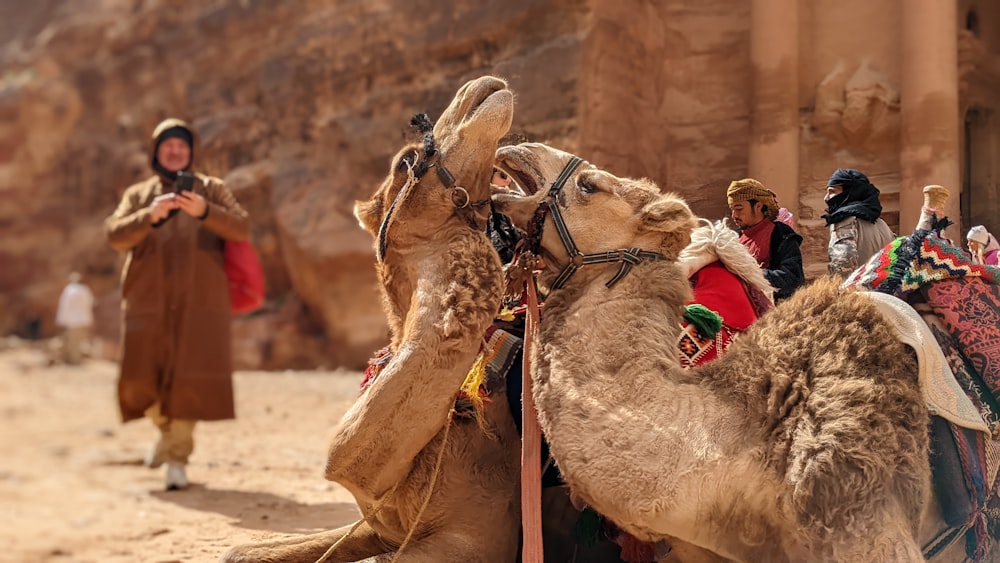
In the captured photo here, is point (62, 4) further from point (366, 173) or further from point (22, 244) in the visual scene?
point (366, 173)

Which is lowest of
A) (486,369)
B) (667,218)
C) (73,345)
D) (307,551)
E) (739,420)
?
(307,551)

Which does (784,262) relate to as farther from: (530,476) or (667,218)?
(530,476)

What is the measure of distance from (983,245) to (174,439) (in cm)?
Answer: 521

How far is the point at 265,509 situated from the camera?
6105 millimetres

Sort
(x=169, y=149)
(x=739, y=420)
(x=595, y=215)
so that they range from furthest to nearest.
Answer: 1. (x=169, y=149)
2. (x=595, y=215)
3. (x=739, y=420)

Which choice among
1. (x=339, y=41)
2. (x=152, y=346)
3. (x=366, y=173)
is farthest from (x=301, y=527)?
(x=339, y=41)

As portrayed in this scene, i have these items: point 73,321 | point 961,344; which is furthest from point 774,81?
point 73,321

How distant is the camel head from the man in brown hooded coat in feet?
13.2

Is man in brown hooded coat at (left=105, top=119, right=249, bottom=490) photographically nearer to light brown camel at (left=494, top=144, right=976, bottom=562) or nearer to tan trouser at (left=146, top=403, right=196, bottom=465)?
tan trouser at (left=146, top=403, right=196, bottom=465)

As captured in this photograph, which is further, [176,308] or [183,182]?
[176,308]

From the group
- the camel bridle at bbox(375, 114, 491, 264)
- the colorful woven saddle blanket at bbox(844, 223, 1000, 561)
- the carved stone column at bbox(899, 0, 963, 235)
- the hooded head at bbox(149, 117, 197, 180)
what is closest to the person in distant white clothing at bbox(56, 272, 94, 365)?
the hooded head at bbox(149, 117, 197, 180)

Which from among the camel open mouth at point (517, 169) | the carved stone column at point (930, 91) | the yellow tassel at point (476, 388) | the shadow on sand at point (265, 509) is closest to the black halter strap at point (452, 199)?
the camel open mouth at point (517, 169)

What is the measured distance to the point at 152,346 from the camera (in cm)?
669

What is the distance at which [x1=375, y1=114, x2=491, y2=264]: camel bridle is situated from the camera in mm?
3076
